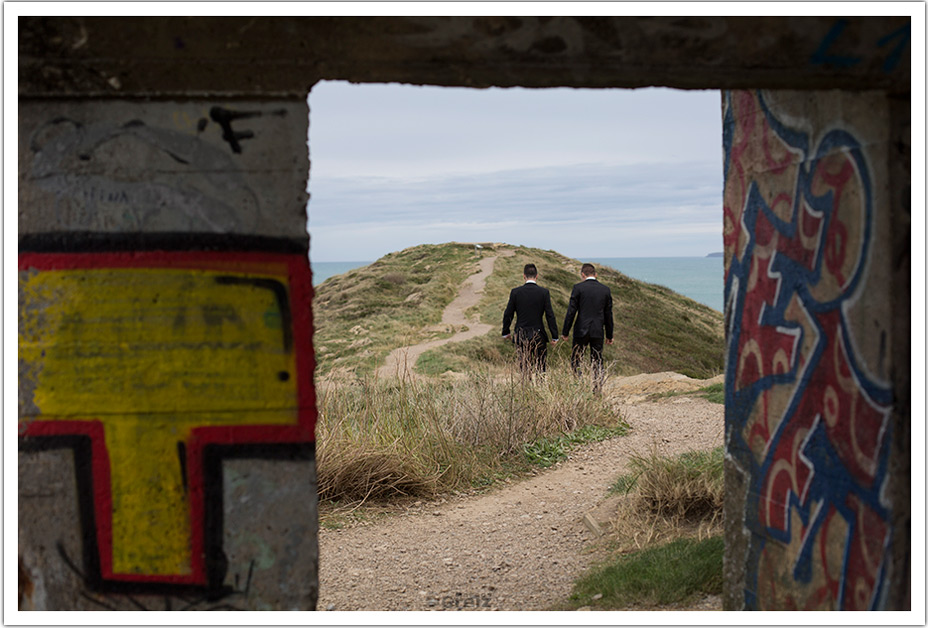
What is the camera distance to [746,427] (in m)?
2.95

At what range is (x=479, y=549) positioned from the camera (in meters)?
4.84

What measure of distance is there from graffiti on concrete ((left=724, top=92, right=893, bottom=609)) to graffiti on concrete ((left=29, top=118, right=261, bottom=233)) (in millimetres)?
1837

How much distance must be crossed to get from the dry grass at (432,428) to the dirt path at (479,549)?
0.94 ft

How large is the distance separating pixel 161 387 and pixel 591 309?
6939mm

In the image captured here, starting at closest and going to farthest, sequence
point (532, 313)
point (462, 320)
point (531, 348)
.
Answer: point (531, 348) < point (532, 313) < point (462, 320)

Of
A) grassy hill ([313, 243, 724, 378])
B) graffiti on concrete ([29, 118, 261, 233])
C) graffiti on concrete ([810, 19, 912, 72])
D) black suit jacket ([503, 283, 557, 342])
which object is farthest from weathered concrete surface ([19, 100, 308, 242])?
grassy hill ([313, 243, 724, 378])

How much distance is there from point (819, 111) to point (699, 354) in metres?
19.6

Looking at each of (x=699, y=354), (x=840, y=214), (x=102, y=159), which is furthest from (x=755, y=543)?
(x=699, y=354)

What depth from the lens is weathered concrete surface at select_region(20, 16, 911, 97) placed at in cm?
210

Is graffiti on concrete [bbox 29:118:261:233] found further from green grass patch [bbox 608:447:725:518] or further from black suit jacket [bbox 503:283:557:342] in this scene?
black suit jacket [bbox 503:283:557:342]

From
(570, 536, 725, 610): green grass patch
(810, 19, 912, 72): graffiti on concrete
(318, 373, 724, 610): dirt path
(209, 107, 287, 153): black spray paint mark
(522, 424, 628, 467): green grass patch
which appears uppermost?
(810, 19, 912, 72): graffiti on concrete

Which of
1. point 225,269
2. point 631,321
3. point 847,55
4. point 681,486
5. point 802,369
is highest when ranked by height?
point 847,55

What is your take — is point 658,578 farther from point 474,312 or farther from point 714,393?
point 474,312

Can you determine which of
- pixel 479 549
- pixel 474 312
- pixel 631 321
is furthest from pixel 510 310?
pixel 631 321
